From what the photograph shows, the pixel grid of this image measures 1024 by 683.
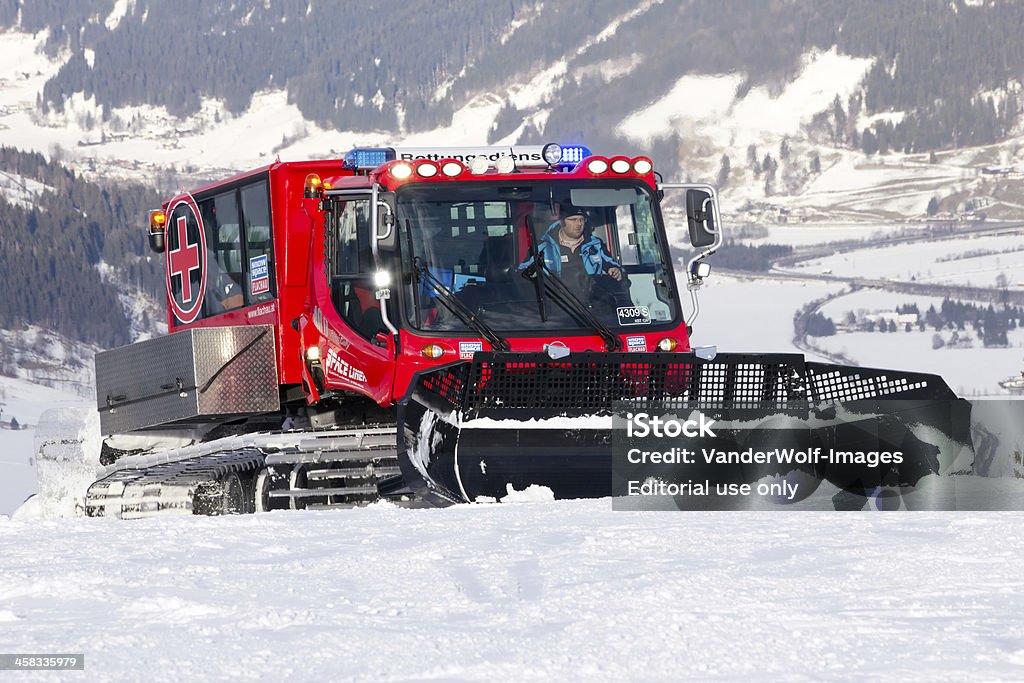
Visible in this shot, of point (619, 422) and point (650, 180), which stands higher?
point (650, 180)

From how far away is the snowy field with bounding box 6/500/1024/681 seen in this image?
16.2 ft

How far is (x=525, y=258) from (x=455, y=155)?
1.40 metres

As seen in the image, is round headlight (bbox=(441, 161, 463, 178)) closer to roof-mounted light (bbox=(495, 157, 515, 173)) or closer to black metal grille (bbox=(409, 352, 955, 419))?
roof-mounted light (bbox=(495, 157, 515, 173))

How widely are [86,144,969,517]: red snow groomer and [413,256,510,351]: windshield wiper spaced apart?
0.01 meters

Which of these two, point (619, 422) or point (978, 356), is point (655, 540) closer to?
point (619, 422)

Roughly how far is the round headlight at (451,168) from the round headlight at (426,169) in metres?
0.07

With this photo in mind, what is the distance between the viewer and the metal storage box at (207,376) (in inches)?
448

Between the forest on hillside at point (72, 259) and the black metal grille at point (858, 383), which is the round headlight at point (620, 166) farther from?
the forest on hillside at point (72, 259)

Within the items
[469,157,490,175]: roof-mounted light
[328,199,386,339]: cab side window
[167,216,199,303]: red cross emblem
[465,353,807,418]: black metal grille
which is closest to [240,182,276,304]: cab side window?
[167,216,199,303]: red cross emblem

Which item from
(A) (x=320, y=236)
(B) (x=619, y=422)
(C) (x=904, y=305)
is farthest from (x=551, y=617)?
(C) (x=904, y=305)

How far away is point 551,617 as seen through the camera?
561 cm

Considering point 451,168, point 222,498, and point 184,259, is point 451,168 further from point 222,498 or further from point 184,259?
point 184,259

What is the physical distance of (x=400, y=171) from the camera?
10383 millimetres

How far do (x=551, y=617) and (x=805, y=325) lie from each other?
131276 millimetres
